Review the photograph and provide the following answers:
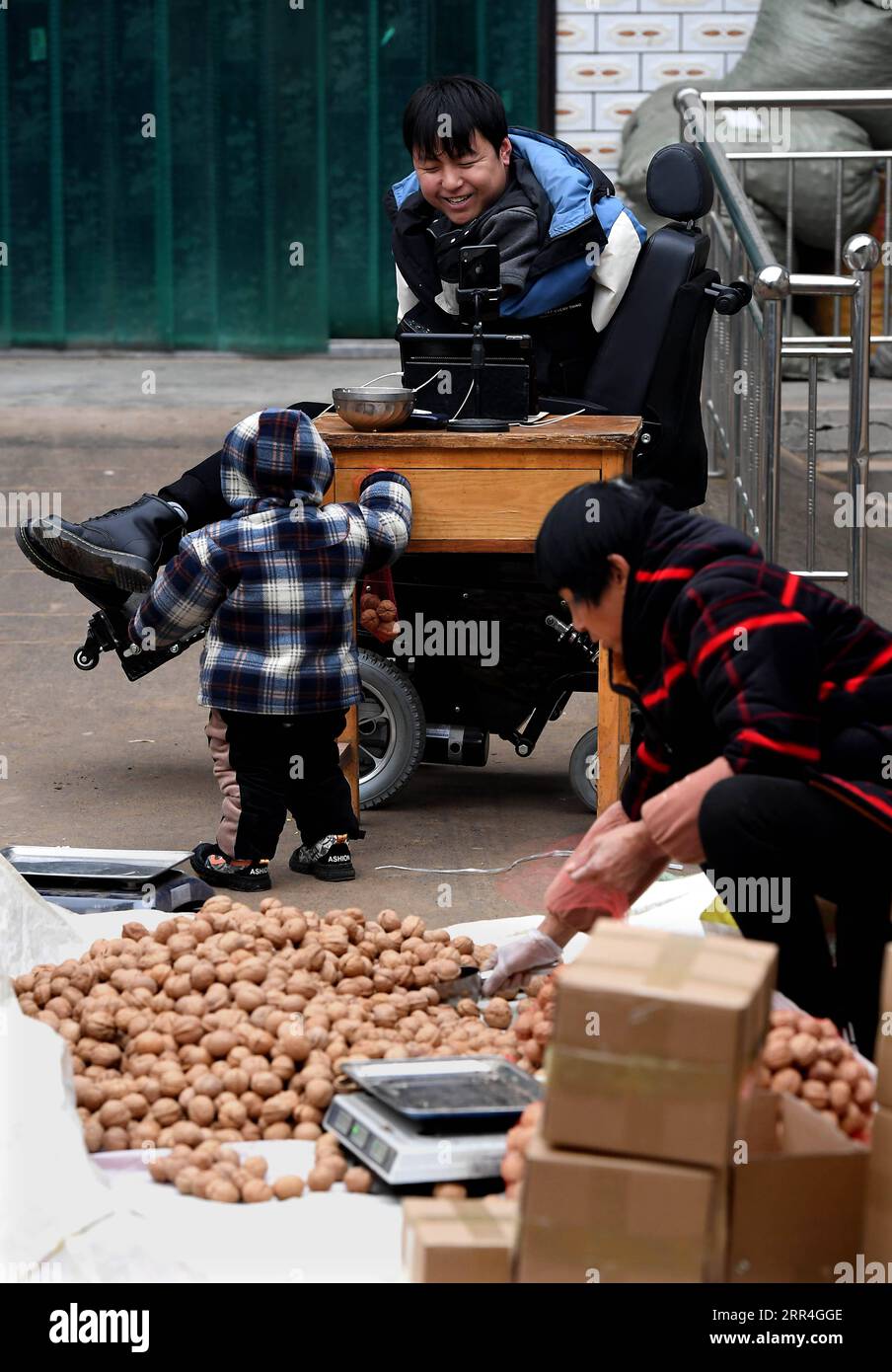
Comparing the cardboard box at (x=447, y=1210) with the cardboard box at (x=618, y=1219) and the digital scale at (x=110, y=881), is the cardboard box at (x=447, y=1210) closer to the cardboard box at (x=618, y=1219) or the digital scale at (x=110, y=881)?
the cardboard box at (x=618, y=1219)

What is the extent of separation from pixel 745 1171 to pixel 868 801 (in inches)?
34.4

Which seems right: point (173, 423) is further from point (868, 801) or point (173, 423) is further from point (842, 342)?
point (868, 801)

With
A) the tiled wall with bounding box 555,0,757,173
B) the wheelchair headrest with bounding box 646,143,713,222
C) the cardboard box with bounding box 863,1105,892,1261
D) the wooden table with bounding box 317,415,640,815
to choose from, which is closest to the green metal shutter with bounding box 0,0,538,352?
the tiled wall with bounding box 555,0,757,173

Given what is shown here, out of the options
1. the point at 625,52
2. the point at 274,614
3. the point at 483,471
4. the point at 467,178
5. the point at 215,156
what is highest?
the point at 625,52

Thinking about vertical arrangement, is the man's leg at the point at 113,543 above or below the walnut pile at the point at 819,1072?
above

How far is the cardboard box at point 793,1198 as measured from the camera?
219 centimetres

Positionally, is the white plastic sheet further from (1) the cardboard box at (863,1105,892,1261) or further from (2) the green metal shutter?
(2) the green metal shutter

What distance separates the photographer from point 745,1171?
2.17 meters

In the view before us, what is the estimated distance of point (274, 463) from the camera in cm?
406

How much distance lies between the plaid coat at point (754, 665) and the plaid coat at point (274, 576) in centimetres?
120

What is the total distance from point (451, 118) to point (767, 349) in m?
1.29

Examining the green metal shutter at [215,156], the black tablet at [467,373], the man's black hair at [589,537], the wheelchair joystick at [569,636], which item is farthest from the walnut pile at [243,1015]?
the green metal shutter at [215,156]
